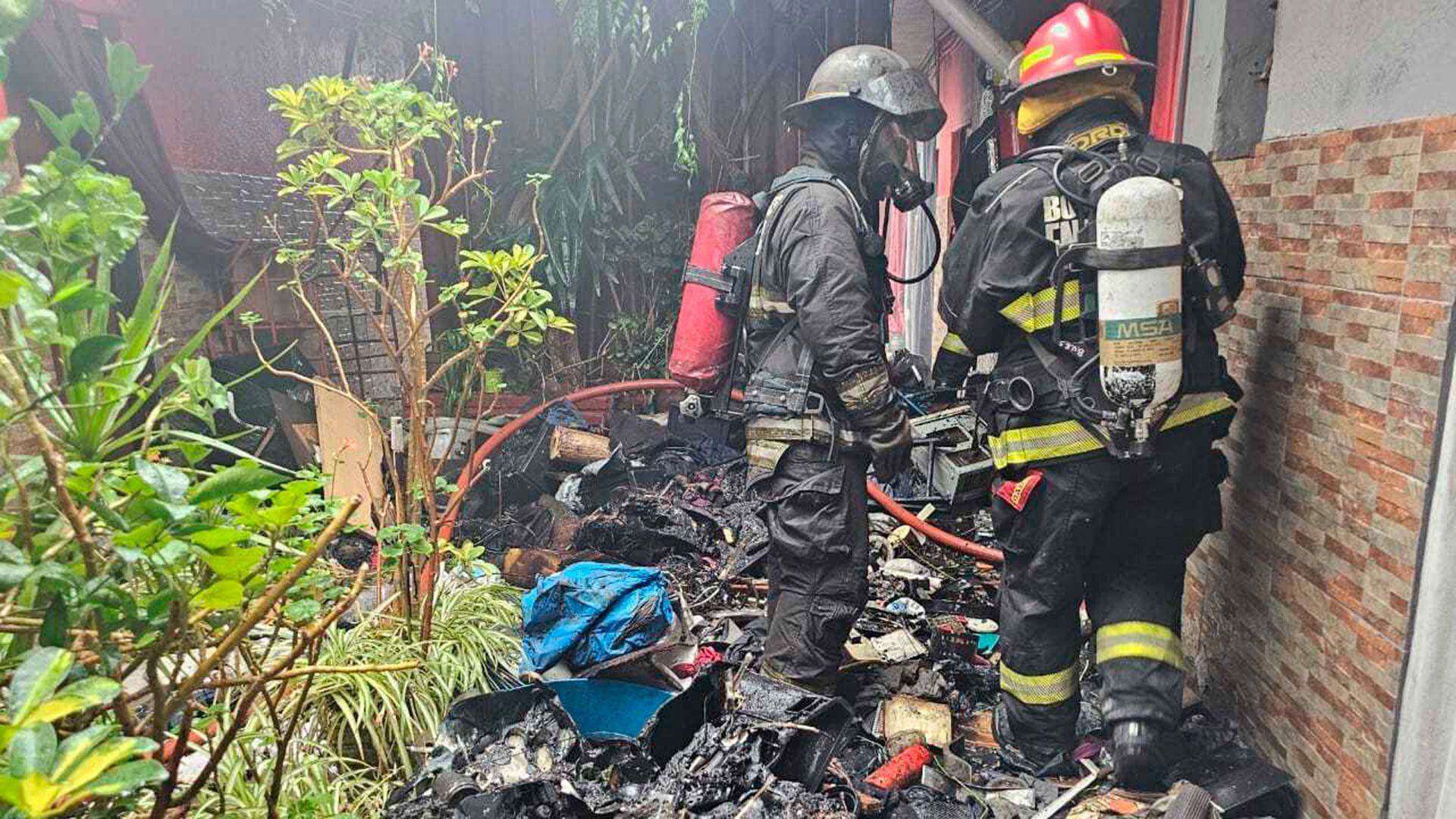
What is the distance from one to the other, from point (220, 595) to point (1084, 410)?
2.14 m

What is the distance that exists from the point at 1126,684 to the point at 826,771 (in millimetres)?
939

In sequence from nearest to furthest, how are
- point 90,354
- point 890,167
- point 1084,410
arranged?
1. point 90,354
2. point 1084,410
3. point 890,167

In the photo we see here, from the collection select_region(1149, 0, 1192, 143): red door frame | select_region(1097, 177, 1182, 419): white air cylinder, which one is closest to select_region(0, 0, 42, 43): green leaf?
select_region(1097, 177, 1182, 419): white air cylinder

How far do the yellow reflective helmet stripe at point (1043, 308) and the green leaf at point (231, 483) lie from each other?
2.05 meters

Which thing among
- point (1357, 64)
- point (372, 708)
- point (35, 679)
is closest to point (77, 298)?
point (35, 679)

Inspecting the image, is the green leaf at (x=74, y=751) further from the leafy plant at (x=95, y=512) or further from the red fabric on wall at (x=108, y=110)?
the red fabric on wall at (x=108, y=110)

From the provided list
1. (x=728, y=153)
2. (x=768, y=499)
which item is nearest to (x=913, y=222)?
(x=728, y=153)

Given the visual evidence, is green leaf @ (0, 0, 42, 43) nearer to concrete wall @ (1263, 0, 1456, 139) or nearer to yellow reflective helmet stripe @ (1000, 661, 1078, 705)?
concrete wall @ (1263, 0, 1456, 139)

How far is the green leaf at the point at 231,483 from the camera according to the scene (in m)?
1.14

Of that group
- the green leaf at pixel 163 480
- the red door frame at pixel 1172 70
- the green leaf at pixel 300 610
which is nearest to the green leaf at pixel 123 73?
the green leaf at pixel 163 480

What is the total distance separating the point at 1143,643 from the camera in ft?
8.47

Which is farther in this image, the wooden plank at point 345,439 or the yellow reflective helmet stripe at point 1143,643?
the wooden plank at point 345,439

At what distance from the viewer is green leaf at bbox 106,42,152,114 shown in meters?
Answer: 1.14

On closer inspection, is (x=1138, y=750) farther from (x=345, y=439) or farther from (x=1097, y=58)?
(x=345, y=439)
